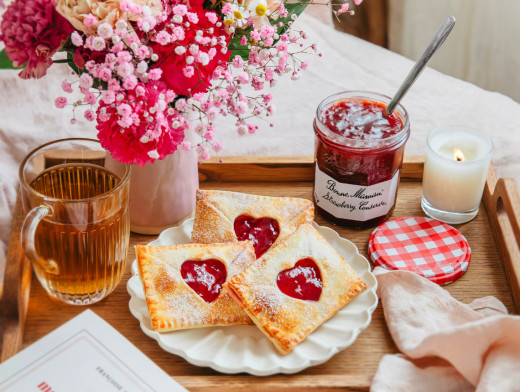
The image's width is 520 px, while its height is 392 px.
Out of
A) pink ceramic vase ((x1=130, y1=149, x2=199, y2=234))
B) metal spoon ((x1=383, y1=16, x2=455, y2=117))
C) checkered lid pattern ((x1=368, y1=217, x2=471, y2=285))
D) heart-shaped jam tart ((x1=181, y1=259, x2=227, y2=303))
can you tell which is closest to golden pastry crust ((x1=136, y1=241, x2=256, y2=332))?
heart-shaped jam tart ((x1=181, y1=259, x2=227, y2=303))

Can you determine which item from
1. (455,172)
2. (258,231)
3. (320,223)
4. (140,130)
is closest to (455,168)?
(455,172)

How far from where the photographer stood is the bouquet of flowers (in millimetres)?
811

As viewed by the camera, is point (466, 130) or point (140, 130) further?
point (466, 130)

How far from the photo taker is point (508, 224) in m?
1.20

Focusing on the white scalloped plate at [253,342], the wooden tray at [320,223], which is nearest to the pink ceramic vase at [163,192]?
the wooden tray at [320,223]

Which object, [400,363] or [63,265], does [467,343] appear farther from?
[63,265]

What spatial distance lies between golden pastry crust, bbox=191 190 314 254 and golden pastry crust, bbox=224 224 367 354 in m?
0.05

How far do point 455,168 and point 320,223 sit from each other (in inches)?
9.6

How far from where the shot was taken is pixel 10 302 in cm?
99

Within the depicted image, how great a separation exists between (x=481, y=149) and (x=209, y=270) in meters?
0.52

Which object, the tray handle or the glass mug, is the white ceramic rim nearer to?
the tray handle

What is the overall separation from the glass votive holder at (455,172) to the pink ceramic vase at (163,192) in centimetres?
41

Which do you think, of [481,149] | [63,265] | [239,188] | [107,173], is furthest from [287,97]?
[63,265]

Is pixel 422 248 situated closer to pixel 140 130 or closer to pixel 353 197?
pixel 353 197
